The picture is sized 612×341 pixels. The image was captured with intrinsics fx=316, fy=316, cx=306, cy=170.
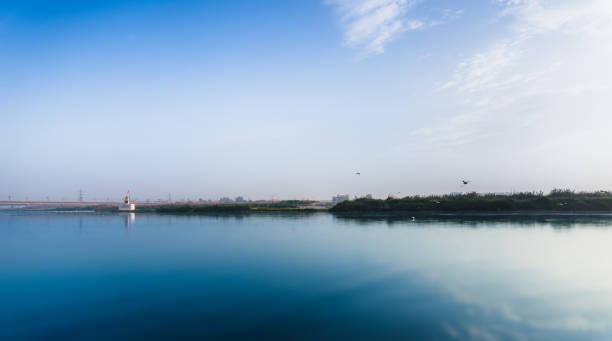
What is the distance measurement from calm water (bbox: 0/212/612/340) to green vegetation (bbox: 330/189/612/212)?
3170 centimetres

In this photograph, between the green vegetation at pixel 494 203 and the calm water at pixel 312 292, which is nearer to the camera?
the calm water at pixel 312 292

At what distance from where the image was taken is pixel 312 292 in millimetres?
9867

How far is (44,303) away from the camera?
9.08m

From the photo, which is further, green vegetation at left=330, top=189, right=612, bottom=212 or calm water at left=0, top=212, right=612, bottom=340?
green vegetation at left=330, top=189, right=612, bottom=212

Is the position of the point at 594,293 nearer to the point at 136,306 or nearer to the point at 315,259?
the point at 315,259

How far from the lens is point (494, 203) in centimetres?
4850

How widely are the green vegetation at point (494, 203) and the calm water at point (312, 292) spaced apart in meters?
31.7

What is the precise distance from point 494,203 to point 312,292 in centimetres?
4815

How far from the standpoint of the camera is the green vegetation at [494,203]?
45.4 metres

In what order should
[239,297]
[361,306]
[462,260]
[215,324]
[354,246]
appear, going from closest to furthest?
[215,324] < [361,306] < [239,297] < [462,260] < [354,246]

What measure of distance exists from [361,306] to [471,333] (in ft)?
8.90

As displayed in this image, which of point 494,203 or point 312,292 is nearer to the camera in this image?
point 312,292

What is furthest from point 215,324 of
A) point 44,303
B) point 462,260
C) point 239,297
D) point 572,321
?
point 462,260

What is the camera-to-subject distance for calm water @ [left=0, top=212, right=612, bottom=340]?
23.4 feet
